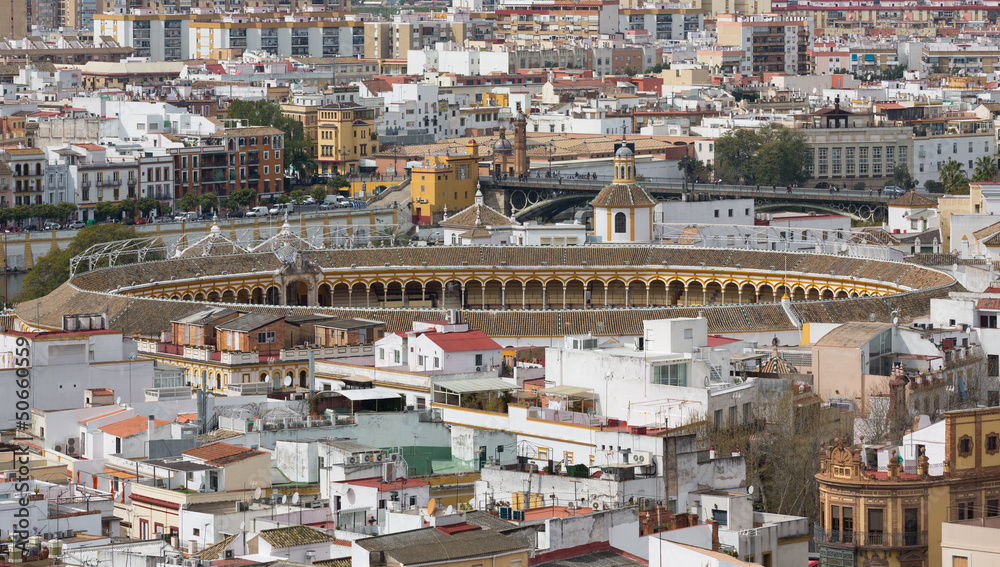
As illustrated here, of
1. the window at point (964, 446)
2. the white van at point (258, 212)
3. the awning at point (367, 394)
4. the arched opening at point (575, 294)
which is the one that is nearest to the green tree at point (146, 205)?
the white van at point (258, 212)

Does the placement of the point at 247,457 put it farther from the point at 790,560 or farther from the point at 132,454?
the point at 790,560

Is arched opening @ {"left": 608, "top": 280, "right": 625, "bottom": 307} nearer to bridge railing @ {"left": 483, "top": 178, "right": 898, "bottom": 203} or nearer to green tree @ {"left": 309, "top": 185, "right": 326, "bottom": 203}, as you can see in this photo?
bridge railing @ {"left": 483, "top": 178, "right": 898, "bottom": 203}

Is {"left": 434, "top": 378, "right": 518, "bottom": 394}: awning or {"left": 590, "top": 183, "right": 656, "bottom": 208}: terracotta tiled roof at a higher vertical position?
{"left": 590, "top": 183, "right": 656, "bottom": 208}: terracotta tiled roof

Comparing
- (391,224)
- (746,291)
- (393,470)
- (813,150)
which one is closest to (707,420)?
(393,470)

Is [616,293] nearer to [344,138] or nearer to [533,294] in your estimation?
[533,294]

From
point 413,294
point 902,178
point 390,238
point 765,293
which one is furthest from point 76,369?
point 902,178

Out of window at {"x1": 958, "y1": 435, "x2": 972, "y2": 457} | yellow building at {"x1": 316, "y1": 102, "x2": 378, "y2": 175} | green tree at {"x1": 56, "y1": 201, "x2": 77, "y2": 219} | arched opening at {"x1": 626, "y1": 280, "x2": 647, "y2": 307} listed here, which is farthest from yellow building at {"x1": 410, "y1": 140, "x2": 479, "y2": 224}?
window at {"x1": 958, "y1": 435, "x2": 972, "y2": 457}

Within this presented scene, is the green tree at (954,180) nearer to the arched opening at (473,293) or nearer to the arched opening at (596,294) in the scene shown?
the arched opening at (596,294)

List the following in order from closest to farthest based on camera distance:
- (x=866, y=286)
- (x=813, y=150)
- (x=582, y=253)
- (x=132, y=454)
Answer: (x=132, y=454) → (x=866, y=286) → (x=582, y=253) → (x=813, y=150)
